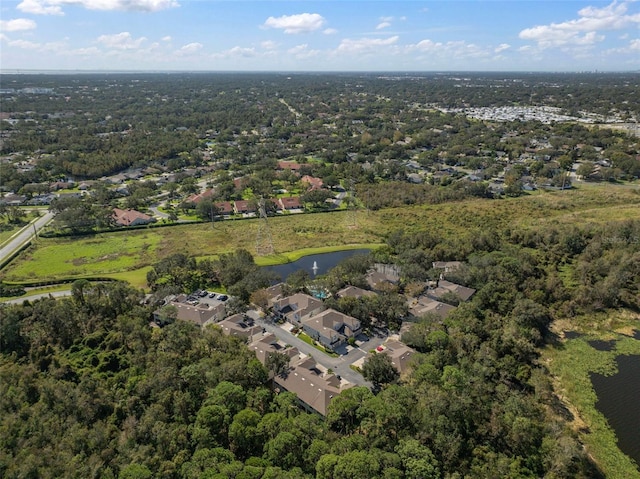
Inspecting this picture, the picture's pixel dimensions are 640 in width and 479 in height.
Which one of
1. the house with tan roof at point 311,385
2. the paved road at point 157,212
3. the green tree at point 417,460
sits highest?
the green tree at point 417,460

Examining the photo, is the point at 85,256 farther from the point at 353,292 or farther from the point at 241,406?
the point at 241,406

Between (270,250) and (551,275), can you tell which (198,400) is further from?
(551,275)

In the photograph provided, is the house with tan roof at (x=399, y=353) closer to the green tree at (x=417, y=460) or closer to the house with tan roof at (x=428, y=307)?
the house with tan roof at (x=428, y=307)

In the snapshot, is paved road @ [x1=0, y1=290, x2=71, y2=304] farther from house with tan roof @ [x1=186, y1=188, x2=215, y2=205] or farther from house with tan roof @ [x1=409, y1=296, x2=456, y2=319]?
house with tan roof @ [x1=409, y1=296, x2=456, y2=319]

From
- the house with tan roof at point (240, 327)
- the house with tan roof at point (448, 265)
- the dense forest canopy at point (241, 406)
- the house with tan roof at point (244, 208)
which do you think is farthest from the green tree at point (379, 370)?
the house with tan roof at point (244, 208)

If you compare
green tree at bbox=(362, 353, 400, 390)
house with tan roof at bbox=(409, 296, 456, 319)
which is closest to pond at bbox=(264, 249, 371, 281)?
house with tan roof at bbox=(409, 296, 456, 319)

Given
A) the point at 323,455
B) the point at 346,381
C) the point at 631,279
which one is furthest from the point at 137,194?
the point at 631,279

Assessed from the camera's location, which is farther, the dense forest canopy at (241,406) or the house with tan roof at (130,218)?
the house with tan roof at (130,218)
